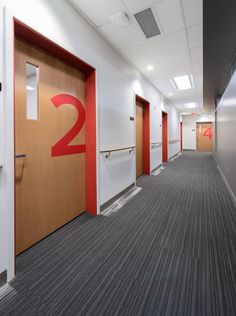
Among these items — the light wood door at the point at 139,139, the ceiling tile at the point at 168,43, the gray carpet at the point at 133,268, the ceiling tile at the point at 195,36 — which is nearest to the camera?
the gray carpet at the point at 133,268

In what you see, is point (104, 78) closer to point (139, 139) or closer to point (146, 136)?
point (139, 139)

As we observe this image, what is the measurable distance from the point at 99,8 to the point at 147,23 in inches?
30.0

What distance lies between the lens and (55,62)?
2131mm

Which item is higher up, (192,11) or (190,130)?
(192,11)

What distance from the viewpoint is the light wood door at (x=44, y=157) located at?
1.72m

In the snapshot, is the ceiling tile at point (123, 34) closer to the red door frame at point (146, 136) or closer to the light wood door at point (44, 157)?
the light wood door at point (44, 157)

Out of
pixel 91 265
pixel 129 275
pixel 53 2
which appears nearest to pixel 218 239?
pixel 129 275

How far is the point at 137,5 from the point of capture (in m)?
2.21

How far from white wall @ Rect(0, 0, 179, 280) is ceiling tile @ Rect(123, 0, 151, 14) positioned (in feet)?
2.04

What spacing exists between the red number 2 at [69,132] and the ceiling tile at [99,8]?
1110 millimetres

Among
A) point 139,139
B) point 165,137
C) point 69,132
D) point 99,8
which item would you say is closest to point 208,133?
point 165,137

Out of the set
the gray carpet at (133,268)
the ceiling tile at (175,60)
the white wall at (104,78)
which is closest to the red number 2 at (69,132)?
the white wall at (104,78)

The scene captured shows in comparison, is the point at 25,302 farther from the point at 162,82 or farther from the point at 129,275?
the point at 162,82

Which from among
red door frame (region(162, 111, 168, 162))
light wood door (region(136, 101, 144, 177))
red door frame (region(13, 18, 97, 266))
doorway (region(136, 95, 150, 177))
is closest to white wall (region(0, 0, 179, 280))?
red door frame (region(13, 18, 97, 266))
